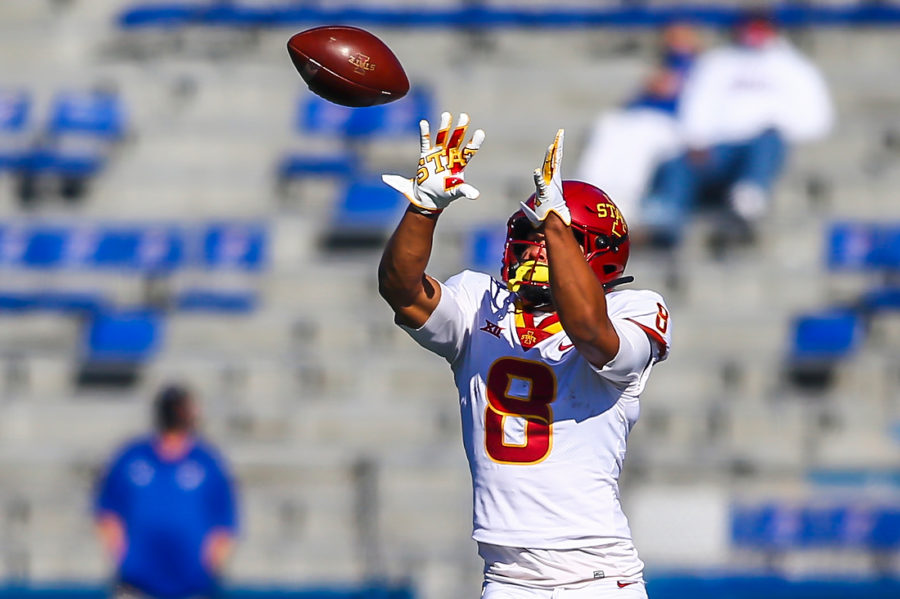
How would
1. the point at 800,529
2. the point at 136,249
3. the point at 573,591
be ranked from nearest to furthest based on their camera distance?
the point at 573,591
the point at 800,529
the point at 136,249

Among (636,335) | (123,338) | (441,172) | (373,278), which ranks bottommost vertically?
(636,335)

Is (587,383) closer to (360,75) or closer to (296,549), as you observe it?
(360,75)

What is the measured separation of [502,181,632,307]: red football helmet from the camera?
3826 mm

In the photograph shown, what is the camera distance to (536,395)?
386cm

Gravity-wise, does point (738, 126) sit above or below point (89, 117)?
below

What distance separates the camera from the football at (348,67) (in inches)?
162

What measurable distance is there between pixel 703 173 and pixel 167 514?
187 inches

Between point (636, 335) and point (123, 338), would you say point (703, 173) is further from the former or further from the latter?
point (636, 335)

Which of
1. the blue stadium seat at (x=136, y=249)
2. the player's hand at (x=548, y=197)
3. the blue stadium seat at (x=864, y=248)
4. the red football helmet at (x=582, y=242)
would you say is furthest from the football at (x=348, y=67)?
the blue stadium seat at (x=136, y=249)

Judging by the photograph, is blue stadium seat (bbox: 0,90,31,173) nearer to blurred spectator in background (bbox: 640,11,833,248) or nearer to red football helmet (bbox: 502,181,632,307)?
blurred spectator in background (bbox: 640,11,833,248)

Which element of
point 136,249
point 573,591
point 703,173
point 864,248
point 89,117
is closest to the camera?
point 573,591

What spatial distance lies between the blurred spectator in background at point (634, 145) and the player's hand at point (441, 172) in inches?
258

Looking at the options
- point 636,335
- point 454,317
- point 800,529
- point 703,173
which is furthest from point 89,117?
point 636,335

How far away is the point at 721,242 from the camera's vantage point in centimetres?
1052
